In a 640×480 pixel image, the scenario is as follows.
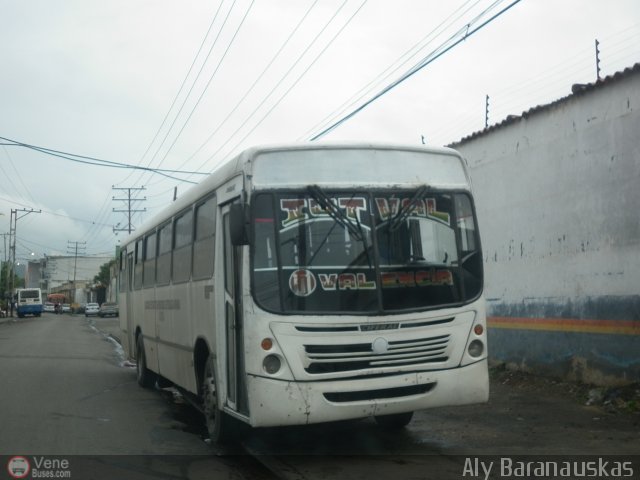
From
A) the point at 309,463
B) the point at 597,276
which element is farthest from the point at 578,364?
the point at 309,463

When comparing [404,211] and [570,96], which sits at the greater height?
[570,96]

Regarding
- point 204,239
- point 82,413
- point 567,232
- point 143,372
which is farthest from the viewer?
point 143,372

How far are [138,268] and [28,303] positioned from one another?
186 feet

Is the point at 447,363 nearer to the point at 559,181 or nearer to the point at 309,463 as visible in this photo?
the point at 309,463

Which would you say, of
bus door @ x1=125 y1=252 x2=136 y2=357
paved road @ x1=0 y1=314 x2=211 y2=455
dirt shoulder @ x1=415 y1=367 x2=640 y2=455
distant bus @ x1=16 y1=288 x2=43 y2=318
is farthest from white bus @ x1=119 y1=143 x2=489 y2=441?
distant bus @ x1=16 y1=288 x2=43 y2=318

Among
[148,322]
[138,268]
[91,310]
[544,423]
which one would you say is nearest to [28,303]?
[91,310]

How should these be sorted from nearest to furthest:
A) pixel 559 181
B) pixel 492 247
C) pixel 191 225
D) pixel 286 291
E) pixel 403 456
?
pixel 286 291 < pixel 403 456 < pixel 191 225 < pixel 559 181 < pixel 492 247

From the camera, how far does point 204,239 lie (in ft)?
28.2

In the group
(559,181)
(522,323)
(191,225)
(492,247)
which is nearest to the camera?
(191,225)

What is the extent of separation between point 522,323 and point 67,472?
8143mm

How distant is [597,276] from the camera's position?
415 inches

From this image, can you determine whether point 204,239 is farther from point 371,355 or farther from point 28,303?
point 28,303

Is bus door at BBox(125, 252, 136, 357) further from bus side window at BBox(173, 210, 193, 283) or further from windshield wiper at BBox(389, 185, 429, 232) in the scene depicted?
windshield wiper at BBox(389, 185, 429, 232)

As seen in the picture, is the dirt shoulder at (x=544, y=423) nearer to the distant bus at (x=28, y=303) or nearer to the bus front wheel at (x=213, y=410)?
the bus front wheel at (x=213, y=410)
